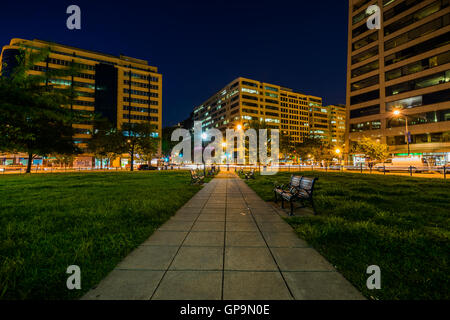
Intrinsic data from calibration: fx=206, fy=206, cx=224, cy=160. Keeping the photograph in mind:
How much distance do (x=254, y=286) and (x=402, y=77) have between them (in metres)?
57.8

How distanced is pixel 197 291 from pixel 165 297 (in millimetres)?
408

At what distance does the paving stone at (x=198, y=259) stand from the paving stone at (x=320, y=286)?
1154mm

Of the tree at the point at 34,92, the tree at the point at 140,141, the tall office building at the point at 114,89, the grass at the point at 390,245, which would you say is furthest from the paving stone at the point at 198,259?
the tall office building at the point at 114,89

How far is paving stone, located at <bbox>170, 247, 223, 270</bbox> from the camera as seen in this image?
3346 mm

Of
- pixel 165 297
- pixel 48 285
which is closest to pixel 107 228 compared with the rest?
pixel 48 285

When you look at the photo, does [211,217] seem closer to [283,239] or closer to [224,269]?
[283,239]

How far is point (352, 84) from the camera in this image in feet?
173

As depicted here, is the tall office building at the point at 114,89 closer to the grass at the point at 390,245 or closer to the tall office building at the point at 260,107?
the tall office building at the point at 260,107

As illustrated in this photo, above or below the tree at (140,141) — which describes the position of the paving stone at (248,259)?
below

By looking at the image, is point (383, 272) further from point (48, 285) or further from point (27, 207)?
point (27, 207)

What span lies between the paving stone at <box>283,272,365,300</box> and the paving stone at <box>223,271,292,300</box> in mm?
148

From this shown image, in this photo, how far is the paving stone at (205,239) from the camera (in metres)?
4.31

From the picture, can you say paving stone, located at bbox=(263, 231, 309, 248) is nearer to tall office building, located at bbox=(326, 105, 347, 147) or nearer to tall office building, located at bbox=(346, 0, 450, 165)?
tall office building, located at bbox=(346, 0, 450, 165)
